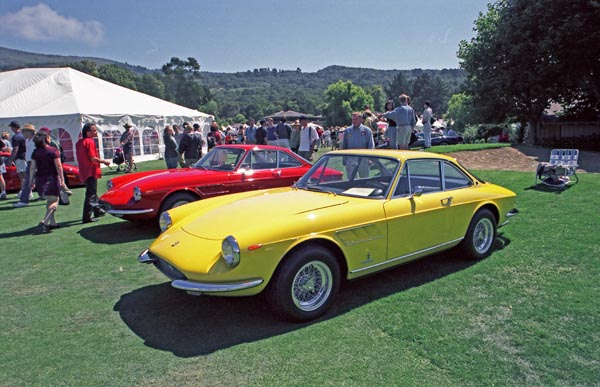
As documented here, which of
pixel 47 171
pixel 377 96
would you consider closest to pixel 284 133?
pixel 47 171

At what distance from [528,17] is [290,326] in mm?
20794

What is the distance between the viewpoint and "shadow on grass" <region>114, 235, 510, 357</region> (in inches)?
136

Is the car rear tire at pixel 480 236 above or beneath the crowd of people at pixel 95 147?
beneath

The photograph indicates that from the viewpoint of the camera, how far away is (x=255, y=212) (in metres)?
4.07

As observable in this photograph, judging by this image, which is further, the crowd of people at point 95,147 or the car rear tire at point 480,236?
the crowd of people at point 95,147

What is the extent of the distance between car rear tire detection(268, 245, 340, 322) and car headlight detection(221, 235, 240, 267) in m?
0.41

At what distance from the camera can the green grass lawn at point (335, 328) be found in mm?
2951

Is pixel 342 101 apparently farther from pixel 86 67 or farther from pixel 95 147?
pixel 95 147

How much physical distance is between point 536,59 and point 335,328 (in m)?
21.0

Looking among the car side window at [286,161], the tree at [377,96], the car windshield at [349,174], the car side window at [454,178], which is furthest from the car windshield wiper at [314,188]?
the tree at [377,96]

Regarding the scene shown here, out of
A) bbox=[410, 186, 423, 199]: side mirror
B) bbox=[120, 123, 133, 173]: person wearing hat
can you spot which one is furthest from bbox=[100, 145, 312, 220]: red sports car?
bbox=[120, 123, 133, 173]: person wearing hat

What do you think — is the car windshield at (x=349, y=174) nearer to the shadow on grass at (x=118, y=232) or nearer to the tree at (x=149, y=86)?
the shadow on grass at (x=118, y=232)

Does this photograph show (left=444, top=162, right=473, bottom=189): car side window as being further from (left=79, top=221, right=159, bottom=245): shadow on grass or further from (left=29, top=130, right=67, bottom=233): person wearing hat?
(left=29, top=130, right=67, bottom=233): person wearing hat

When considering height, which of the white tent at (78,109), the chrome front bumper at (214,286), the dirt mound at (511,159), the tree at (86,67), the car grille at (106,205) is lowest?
the chrome front bumper at (214,286)
